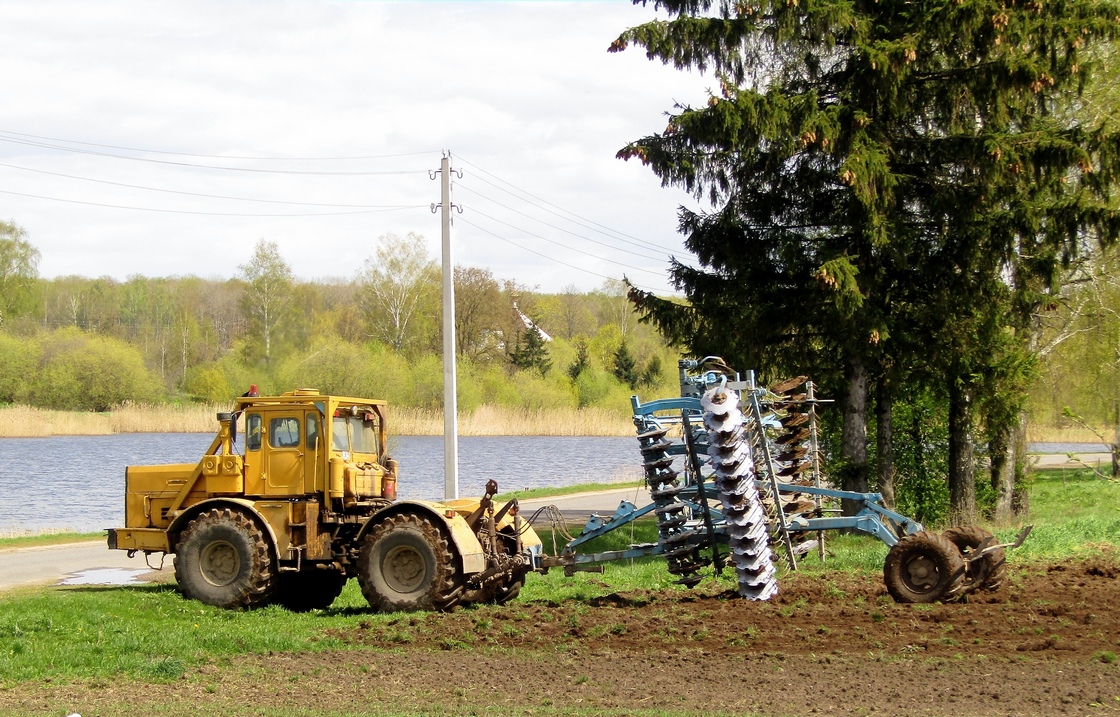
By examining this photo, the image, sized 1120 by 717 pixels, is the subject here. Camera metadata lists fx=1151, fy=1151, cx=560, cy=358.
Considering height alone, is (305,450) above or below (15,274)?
below

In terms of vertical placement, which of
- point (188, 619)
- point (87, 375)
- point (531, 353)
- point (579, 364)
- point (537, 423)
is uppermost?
point (531, 353)

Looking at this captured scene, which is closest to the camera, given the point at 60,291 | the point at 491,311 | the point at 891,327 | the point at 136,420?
the point at 891,327

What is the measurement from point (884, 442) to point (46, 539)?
16.9 meters

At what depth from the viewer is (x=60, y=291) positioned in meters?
58.4

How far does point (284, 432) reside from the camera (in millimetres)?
14383

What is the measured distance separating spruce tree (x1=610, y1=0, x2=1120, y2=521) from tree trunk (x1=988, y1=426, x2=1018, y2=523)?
3509 mm

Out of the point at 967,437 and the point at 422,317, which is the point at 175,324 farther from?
the point at 967,437

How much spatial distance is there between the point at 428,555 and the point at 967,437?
13.7 m

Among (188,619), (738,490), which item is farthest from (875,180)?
(188,619)

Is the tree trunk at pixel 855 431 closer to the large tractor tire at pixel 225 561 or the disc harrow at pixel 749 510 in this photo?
the disc harrow at pixel 749 510

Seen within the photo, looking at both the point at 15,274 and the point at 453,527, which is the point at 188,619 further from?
the point at 15,274

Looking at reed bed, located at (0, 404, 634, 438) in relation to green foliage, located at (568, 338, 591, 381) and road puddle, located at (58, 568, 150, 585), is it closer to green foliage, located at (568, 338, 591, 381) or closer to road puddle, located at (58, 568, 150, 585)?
road puddle, located at (58, 568, 150, 585)

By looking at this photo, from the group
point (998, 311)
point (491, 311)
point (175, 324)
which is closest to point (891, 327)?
point (998, 311)

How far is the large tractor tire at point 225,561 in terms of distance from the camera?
13.7 meters
